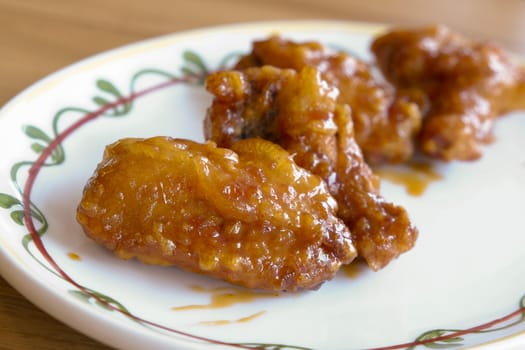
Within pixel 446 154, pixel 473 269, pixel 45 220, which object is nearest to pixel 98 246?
pixel 45 220

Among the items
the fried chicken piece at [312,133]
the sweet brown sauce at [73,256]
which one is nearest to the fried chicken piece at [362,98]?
the fried chicken piece at [312,133]

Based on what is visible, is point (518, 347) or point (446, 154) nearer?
point (518, 347)

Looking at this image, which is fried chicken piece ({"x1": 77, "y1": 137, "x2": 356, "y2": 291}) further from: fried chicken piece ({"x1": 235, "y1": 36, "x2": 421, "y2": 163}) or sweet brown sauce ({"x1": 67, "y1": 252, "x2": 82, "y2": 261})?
fried chicken piece ({"x1": 235, "y1": 36, "x2": 421, "y2": 163})

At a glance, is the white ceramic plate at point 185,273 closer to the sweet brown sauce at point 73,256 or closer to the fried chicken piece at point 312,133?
the sweet brown sauce at point 73,256

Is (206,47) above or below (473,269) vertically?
above

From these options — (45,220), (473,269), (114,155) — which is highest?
(114,155)

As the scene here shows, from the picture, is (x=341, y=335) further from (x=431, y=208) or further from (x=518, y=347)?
(x=431, y=208)
